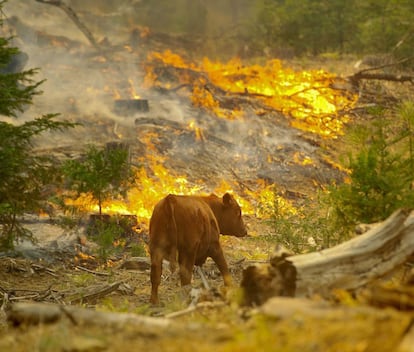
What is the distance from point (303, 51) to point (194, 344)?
31556mm

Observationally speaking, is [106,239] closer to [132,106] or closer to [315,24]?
[132,106]

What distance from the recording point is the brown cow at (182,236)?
29.3ft

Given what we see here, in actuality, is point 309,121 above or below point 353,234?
above

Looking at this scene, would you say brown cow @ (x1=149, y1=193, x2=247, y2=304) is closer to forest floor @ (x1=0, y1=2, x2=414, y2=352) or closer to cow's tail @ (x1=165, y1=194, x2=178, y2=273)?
cow's tail @ (x1=165, y1=194, x2=178, y2=273)

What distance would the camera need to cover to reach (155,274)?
884 centimetres

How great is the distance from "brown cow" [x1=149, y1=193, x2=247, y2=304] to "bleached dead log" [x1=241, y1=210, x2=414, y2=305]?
3.69m

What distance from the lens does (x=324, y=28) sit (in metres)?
32.6

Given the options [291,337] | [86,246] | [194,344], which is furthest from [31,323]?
[86,246]

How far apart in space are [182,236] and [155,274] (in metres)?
0.75

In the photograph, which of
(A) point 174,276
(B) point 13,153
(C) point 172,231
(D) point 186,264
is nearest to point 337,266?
(C) point 172,231

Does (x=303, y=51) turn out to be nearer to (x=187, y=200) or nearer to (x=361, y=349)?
(x=187, y=200)

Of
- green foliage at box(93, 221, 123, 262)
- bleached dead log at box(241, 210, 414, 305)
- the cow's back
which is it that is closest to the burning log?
green foliage at box(93, 221, 123, 262)

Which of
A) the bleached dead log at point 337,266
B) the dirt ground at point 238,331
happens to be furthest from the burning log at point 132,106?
the bleached dead log at point 337,266

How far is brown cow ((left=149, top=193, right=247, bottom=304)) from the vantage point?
895 cm
